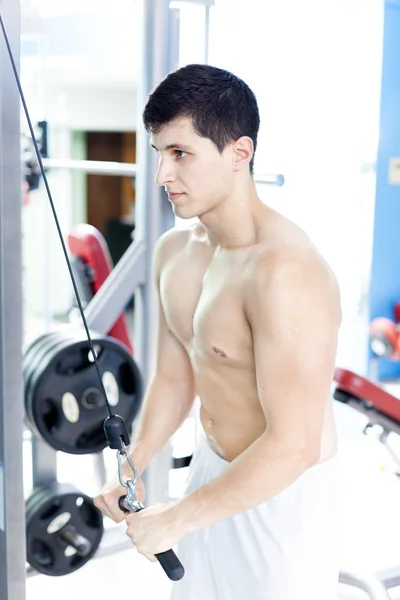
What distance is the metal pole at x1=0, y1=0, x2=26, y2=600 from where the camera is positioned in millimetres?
1650

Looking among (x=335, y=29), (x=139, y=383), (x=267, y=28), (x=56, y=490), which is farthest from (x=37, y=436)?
(x=335, y=29)

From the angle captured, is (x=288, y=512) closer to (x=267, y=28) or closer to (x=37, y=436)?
(x=37, y=436)

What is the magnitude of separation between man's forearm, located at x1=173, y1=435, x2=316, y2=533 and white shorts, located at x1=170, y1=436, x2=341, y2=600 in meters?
0.20

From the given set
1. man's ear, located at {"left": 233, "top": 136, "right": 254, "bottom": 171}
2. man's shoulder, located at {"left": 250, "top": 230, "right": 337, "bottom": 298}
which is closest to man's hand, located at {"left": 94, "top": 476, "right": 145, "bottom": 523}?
man's shoulder, located at {"left": 250, "top": 230, "right": 337, "bottom": 298}

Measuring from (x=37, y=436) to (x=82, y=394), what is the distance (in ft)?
0.57

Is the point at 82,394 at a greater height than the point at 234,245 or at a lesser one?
lesser

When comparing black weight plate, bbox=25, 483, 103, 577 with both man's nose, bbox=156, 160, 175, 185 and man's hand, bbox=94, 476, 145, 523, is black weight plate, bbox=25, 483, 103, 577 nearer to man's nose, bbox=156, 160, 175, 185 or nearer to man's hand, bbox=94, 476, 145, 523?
man's hand, bbox=94, 476, 145, 523

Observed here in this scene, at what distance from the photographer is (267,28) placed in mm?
2494

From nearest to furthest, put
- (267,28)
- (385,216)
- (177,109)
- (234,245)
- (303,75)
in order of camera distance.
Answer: (177,109) → (234,245) → (267,28) → (303,75) → (385,216)

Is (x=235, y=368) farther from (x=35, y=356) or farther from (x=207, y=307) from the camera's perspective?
(x=35, y=356)

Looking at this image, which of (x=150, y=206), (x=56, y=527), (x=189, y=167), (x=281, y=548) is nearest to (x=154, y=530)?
(x=281, y=548)

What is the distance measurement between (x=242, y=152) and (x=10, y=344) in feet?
2.41

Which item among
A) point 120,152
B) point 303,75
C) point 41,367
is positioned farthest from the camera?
point 120,152

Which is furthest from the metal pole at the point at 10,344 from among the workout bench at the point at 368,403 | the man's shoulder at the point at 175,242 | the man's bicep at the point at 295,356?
the workout bench at the point at 368,403
